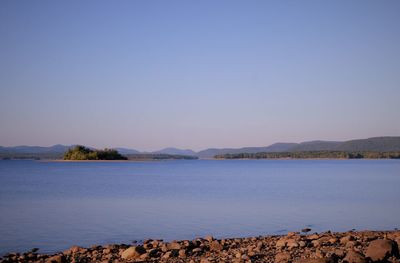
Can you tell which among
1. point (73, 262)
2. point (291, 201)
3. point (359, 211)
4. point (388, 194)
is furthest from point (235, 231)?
point (388, 194)

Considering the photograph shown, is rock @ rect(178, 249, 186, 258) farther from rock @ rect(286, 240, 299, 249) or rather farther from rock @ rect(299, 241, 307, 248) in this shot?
rock @ rect(299, 241, 307, 248)

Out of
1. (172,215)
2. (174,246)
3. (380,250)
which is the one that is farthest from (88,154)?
(380,250)

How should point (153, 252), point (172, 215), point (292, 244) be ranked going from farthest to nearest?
point (172, 215)
point (292, 244)
point (153, 252)

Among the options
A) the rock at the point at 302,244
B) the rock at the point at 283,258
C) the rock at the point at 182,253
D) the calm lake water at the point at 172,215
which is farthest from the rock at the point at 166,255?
the calm lake water at the point at 172,215

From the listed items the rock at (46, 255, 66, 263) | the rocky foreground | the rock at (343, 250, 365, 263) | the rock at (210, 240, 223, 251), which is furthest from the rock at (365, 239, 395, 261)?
the rock at (46, 255, 66, 263)

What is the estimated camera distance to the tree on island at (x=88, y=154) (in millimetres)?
121375

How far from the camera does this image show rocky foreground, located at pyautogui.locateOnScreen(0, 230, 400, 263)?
1009 centimetres

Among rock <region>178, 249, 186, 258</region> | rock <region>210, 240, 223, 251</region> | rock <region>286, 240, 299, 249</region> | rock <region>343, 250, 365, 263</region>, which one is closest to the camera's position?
rock <region>343, 250, 365, 263</region>

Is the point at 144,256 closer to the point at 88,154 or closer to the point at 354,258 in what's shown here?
the point at 354,258

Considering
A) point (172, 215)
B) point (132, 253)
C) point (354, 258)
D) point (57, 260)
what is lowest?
point (172, 215)

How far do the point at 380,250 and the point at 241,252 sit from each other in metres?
3.31

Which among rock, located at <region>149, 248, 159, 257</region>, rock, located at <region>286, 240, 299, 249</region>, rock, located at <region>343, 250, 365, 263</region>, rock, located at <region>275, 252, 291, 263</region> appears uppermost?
rock, located at <region>343, 250, 365, 263</region>

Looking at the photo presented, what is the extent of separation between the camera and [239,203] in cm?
2734

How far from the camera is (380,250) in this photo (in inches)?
393
